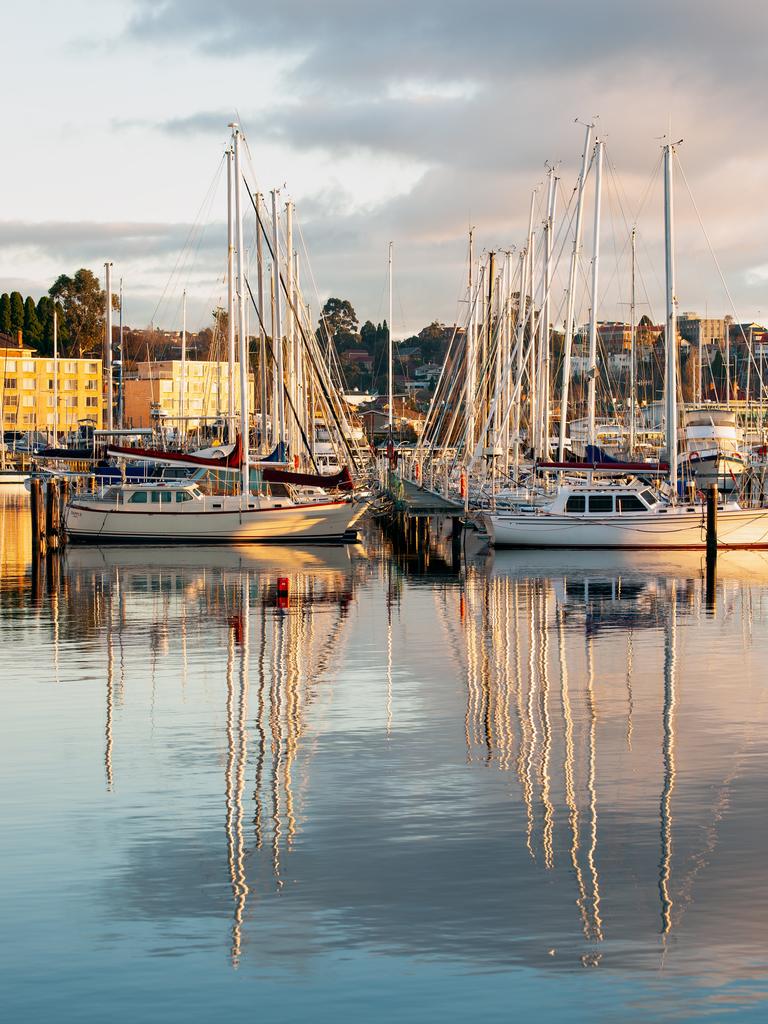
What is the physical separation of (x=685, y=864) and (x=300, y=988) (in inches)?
178

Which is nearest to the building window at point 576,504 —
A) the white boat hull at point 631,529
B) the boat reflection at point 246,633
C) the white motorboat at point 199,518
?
the white boat hull at point 631,529

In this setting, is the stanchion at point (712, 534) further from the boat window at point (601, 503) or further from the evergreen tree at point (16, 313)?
the evergreen tree at point (16, 313)

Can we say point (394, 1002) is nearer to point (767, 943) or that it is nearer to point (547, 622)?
point (767, 943)

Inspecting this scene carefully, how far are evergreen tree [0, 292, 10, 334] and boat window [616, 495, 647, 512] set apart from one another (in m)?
149

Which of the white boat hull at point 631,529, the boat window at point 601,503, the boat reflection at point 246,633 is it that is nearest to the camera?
the boat reflection at point 246,633

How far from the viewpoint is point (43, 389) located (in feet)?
581

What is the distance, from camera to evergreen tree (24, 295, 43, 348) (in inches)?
7323

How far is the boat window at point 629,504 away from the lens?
4947 centimetres

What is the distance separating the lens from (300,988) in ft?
35.4

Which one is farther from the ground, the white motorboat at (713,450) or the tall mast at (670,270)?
the tall mast at (670,270)

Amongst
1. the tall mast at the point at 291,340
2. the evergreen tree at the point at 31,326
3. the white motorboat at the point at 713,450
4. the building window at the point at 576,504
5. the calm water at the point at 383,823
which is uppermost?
the evergreen tree at the point at 31,326

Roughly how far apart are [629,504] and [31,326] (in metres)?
150

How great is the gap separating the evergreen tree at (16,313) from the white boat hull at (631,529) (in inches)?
5771

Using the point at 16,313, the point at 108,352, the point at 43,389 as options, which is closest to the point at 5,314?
the point at 16,313
